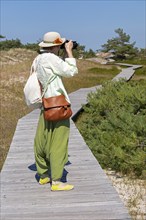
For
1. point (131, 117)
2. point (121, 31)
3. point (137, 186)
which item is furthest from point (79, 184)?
point (121, 31)

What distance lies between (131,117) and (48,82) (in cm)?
480

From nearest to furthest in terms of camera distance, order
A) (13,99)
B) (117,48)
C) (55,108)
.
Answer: (55,108) → (13,99) → (117,48)

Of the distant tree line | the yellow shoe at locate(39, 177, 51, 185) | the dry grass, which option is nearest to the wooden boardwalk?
the yellow shoe at locate(39, 177, 51, 185)

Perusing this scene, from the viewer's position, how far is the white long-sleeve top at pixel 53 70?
459cm

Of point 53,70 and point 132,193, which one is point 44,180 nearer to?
point 53,70

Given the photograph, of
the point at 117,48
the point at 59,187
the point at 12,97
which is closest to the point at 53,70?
the point at 59,187

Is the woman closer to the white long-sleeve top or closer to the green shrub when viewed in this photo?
the white long-sleeve top

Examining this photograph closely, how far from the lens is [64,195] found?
4789mm

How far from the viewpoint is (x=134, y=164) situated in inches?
293

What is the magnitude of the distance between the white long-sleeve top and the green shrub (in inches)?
121

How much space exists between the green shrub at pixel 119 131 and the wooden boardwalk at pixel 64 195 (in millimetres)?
1230

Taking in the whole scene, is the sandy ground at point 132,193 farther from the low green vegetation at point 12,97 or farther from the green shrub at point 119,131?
the low green vegetation at point 12,97

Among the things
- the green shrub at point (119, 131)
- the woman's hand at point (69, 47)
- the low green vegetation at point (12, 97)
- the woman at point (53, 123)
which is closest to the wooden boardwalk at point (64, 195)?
the woman at point (53, 123)

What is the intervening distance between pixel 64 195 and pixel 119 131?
4522mm
